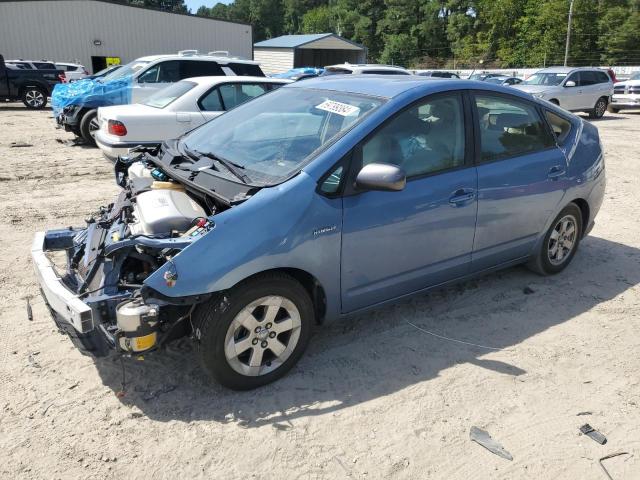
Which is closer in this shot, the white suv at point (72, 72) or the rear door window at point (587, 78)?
the rear door window at point (587, 78)

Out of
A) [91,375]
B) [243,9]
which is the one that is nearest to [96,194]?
[91,375]

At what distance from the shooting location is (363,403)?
10.1ft

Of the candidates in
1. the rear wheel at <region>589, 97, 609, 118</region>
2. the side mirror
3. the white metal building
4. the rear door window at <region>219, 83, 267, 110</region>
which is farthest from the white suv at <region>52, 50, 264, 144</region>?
the white metal building

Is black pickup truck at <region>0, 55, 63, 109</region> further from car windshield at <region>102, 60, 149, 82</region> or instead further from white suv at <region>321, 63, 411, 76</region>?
white suv at <region>321, 63, 411, 76</region>

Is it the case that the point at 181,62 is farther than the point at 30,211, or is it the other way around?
the point at 181,62

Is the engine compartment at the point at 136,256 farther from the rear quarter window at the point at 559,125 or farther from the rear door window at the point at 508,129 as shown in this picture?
the rear quarter window at the point at 559,125

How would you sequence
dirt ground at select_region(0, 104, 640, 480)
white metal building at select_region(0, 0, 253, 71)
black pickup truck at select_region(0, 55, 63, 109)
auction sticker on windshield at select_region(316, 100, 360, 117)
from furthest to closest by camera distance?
white metal building at select_region(0, 0, 253, 71) < black pickup truck at select_region(0, 55, 63, 109) < auction sticker on windshield at select_region(316, 100, 360, 117) < dirt ground at select_region(0, 104, 640, 480)

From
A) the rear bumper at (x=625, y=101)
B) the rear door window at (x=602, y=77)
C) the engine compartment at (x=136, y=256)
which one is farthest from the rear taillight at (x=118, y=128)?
the rear bumper at (x=625, y=101)

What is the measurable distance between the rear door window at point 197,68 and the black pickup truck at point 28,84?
35.0ft

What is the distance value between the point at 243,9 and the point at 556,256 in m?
127

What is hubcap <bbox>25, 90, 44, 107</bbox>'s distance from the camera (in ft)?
63.6

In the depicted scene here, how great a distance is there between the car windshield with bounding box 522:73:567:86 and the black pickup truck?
16.9 m

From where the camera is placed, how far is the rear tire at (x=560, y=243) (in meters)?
4.70

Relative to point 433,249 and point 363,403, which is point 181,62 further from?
point 363,403
